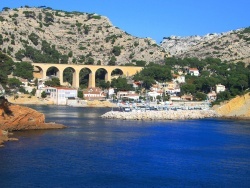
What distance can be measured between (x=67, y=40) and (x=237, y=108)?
232 feet

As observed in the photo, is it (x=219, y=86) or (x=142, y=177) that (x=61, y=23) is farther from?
(x=142, y=177)

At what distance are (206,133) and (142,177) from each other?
64.9 feet

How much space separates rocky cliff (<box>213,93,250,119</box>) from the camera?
61.0m

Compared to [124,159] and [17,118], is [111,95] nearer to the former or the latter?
[17,118]

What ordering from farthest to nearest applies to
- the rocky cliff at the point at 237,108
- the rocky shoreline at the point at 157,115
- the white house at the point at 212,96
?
1. the white house at the point at 212,96
2. the rocky cliff at the point at 237,108
3. the rocky shoreline at the point at 157,115

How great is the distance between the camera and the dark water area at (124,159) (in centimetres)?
2247

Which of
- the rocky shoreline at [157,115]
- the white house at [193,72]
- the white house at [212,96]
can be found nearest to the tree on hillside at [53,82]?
the white house at [212,96]

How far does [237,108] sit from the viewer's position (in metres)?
62.3

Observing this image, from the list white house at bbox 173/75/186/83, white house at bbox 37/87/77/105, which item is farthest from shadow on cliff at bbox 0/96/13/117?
white house at bbox 173/75/186/83

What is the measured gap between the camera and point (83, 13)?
144375 millimetres

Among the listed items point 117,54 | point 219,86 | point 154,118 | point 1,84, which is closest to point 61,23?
point 117,54

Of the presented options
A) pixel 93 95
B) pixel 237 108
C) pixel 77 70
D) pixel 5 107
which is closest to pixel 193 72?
pixel 77 70

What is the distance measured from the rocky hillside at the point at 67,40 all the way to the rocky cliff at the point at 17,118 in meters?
63.7

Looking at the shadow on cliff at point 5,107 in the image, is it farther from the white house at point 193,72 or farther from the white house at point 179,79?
the white house at point 193,72
